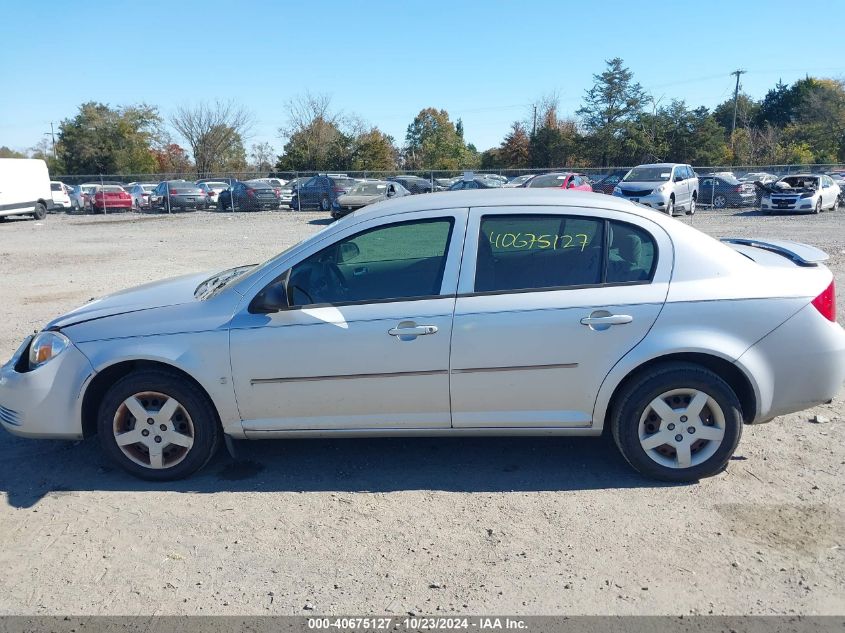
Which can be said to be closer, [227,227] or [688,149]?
[227,227]

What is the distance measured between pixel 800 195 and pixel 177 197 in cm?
2680

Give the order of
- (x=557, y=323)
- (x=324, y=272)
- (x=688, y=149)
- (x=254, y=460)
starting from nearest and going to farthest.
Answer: (x=557, y=323), (x=324, y=272), (x=254, y=460), (x=688, y=149)

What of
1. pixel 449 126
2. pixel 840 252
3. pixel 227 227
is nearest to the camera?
pixel 840 252

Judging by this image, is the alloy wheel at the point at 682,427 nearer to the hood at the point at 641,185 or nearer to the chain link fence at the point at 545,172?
the hood at the point at 641,185

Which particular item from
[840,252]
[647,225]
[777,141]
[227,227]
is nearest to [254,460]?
[647,225]

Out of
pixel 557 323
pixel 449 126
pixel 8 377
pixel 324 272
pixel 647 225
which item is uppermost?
pixel 449 126

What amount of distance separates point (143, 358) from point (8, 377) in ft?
3.18

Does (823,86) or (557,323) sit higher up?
(823,86)

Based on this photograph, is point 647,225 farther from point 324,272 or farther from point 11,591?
point 11,591

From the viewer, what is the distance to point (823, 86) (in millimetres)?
63969

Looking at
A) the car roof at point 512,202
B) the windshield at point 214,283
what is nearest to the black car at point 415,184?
the windshield at point 214,283

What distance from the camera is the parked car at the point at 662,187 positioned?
957 inches

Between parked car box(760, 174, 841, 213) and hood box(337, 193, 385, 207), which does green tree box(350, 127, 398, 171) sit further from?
parked car box(760, 174, 841, 213)

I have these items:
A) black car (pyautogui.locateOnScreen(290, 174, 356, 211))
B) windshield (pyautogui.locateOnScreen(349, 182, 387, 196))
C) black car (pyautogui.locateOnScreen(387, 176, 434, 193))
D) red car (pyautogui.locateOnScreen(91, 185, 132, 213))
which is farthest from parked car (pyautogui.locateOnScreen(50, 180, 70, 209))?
black car (pyautogui.locateOnScreen(387, 176, 434, 193))
